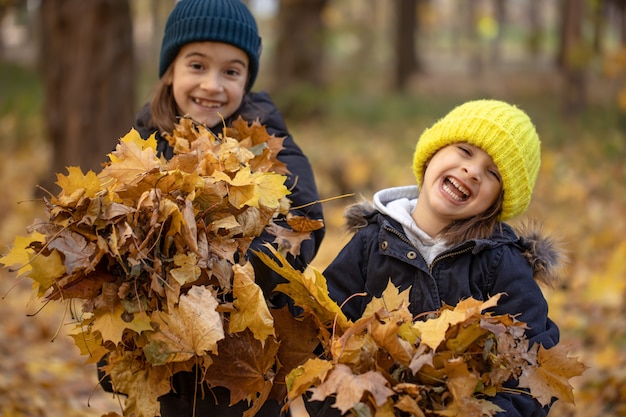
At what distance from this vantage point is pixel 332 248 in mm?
7938

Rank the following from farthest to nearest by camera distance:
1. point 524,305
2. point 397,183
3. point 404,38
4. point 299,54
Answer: point 404,38
point 299,54
point 397,183
point 524,305

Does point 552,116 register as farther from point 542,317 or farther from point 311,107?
point 542,317

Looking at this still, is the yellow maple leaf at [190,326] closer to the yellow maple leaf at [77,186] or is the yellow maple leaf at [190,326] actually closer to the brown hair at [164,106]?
the yellow maple leaf at [77,186]

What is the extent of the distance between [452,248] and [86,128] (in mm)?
6076

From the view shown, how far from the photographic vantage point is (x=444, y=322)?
1.88 metres

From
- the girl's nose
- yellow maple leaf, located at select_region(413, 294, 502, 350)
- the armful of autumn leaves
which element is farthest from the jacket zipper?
yellow maple leaf, located at select_region(413, 294, 502, 350)

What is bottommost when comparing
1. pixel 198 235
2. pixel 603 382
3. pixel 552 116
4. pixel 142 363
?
pixel 552 116

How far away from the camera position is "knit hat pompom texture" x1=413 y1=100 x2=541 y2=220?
2.33 meters

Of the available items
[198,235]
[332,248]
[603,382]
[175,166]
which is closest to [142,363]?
[198,235]

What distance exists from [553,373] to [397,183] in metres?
7.88

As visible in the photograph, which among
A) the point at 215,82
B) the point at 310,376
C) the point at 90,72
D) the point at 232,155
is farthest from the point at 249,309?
the point at 90,72

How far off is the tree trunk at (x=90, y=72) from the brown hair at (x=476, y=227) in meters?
5.80

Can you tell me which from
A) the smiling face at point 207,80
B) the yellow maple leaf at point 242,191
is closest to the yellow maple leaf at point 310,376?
the yellow maple leaf at point 242,191

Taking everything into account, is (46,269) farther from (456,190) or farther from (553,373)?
(553,373)
